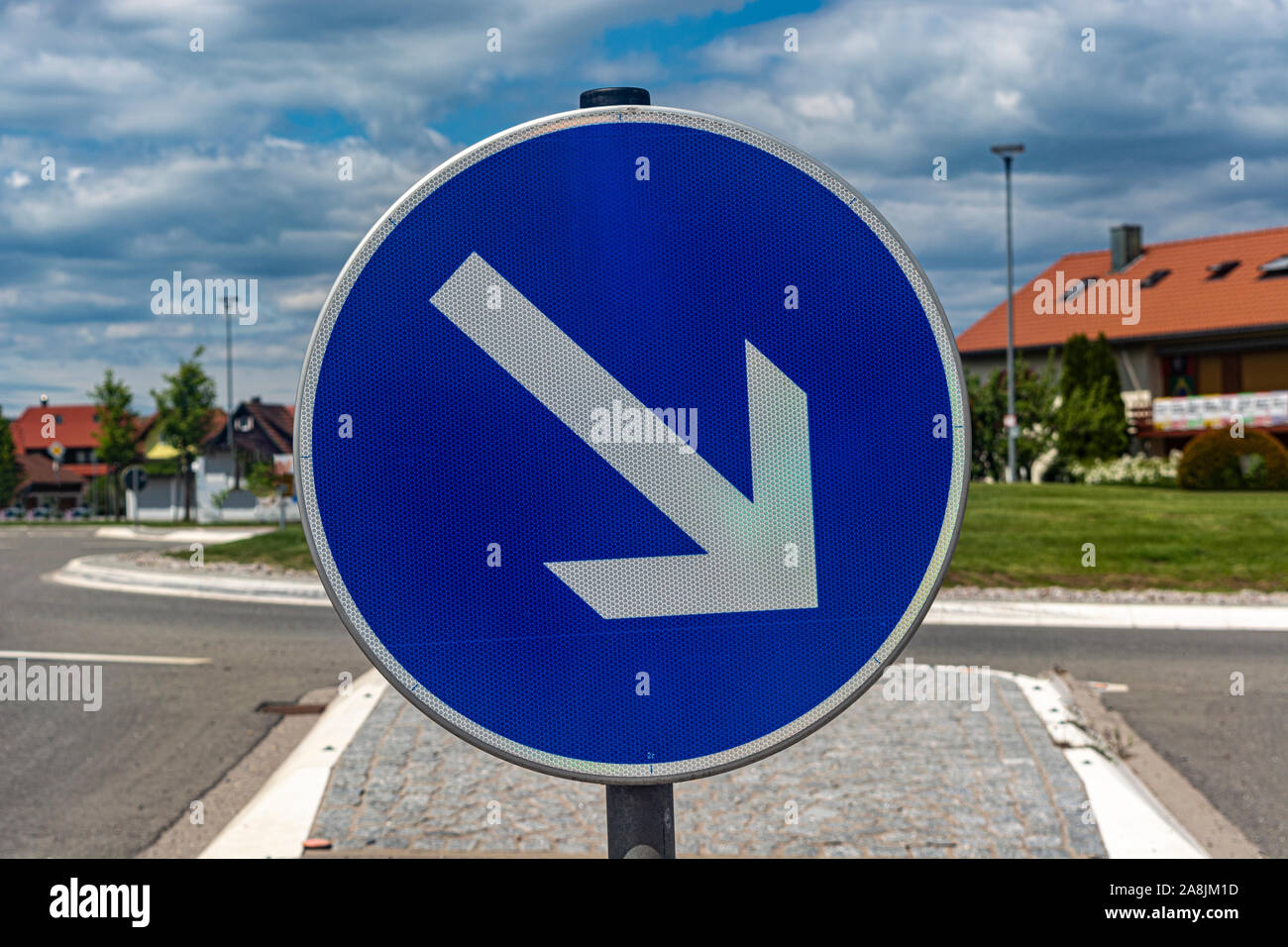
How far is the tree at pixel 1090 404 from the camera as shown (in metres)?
36.3

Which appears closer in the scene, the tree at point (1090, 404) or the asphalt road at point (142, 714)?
the asphalt road at point (142, 714)

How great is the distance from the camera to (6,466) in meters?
89.6

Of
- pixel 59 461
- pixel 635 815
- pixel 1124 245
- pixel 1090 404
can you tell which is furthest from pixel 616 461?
pixel 59 461

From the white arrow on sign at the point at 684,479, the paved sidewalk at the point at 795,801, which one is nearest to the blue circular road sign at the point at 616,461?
the white arrow on sign at the point at 684,479

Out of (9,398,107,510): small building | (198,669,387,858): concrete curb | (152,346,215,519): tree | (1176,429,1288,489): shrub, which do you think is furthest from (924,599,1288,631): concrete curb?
(9,398,107,510): small building

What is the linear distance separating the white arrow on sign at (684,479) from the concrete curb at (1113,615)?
1145 centimetres

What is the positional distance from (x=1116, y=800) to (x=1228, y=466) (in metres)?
26.9

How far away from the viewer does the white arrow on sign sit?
1261 millimetres

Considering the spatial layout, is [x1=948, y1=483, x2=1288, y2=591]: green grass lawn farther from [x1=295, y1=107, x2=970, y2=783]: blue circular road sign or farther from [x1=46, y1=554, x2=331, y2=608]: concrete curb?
[x1=295, y1=107, x2=970, y2=783]: blue circular road sign

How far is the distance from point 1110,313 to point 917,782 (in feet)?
147

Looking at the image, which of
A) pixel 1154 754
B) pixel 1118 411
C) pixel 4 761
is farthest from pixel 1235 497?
pixel 4 761

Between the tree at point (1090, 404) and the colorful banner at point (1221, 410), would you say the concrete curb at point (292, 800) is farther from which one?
the colorful banner at point (1221, 410)

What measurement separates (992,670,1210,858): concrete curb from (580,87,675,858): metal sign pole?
3911 millimetres

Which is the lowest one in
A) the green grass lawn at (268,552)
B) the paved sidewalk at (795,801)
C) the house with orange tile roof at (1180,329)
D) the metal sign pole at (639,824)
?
the paved sidewalk at (795,801)
